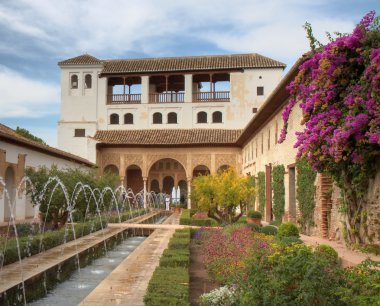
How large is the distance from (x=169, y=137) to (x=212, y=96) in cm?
494

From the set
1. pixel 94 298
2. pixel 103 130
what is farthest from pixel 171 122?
pixel 94 298

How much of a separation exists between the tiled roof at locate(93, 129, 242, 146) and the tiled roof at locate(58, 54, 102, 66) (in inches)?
215

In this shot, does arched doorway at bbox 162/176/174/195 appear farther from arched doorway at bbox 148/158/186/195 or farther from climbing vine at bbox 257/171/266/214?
climbing vine at bbox 257/171/266/214

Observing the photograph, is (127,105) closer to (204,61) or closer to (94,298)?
(204,61)

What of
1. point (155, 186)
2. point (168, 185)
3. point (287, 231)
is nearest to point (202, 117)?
point (168, 185)

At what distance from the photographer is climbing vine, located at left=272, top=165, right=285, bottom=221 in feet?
60.0

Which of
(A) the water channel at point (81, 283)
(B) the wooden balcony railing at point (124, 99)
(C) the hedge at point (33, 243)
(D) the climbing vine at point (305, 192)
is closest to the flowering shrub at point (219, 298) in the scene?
(A) the water channel at point (81, 283)

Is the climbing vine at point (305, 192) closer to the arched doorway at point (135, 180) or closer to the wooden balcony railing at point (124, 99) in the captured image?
the wooden balcony railing at point (124, 99)

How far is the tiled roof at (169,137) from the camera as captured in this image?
111 feet

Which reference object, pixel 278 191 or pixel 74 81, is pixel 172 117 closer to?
pixel 74 81

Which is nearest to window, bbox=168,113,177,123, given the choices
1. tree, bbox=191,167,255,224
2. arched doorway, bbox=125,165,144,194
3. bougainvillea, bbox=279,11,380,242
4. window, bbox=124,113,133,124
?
window, bbox=124,113,133,124

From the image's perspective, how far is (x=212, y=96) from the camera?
3681 cm

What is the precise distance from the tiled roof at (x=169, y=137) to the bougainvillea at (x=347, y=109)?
879 inches

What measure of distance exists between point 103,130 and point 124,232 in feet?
66.3
